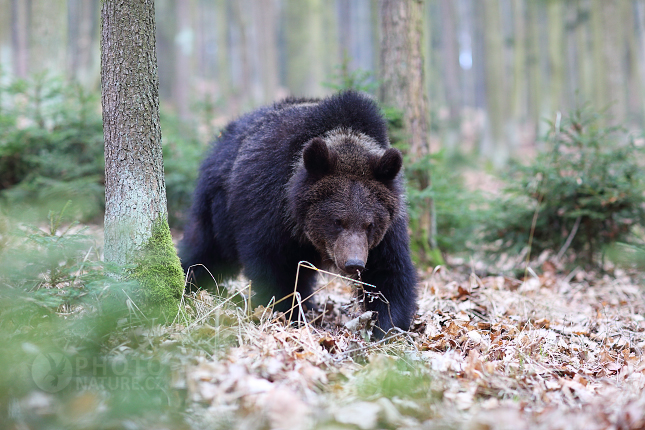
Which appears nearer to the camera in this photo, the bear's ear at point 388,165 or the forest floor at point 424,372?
the forest floor at point 424,372

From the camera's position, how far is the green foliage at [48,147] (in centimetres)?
820

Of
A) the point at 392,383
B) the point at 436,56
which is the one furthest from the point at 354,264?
the point at 436,56

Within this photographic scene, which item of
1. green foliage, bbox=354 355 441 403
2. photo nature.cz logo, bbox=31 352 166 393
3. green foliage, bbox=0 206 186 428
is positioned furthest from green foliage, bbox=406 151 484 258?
photo nature.cz logo, bbox=31 352 166 393

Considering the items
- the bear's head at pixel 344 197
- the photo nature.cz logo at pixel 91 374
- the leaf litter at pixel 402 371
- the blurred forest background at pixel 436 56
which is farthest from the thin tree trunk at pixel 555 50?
the photo nature.cz logo at pixel 91 374

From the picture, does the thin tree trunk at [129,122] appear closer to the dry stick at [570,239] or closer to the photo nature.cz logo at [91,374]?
the photo nature.cz logo at [91,374]

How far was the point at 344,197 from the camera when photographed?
439 centimetres

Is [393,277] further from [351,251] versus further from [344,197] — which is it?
[344,197]

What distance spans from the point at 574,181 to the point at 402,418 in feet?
19.5

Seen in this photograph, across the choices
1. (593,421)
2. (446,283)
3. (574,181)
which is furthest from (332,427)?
(574,181)

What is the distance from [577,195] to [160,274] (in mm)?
6401

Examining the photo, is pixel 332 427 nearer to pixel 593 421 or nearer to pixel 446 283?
pixel 593 421

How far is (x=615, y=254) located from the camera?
708 centimetres

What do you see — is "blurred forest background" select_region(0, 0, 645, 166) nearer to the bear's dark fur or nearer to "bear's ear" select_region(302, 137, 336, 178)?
the bear's dark fur

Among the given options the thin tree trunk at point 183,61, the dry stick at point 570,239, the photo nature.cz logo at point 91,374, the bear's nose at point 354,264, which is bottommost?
the dry stick at point 570,239
